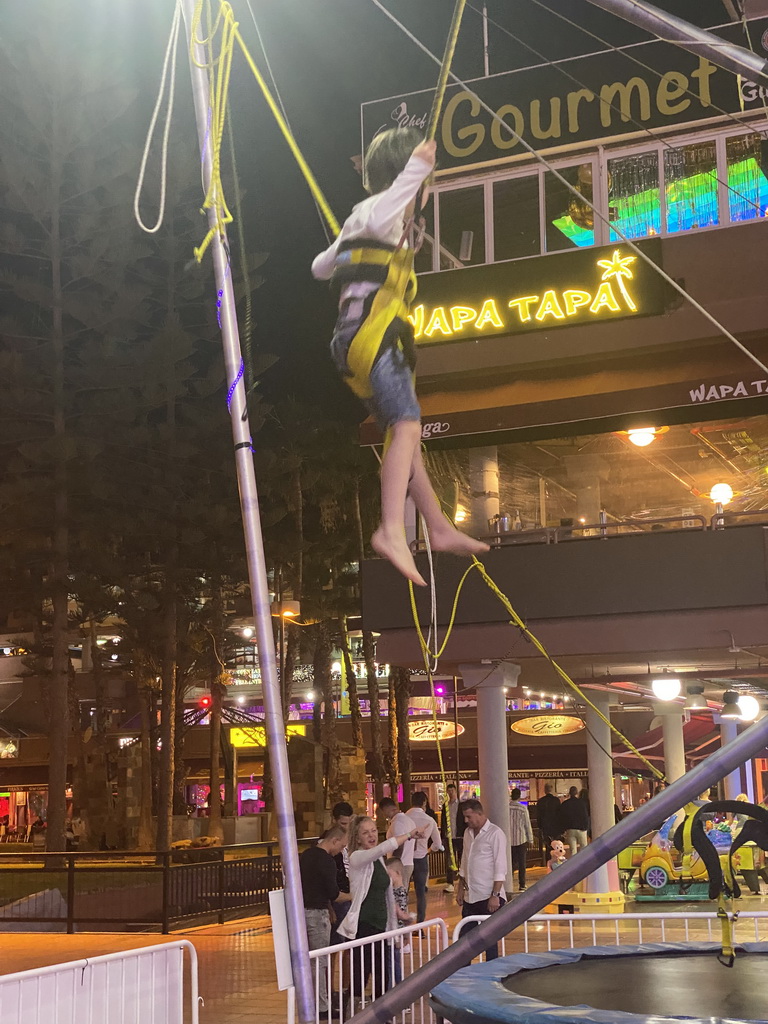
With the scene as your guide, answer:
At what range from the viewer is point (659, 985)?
5914mm

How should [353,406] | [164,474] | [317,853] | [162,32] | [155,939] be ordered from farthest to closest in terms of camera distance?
1. [353,406]
2. [164,474]
3. [155,939]
4. [317,853]
5. [162,32]

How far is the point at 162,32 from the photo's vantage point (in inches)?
348

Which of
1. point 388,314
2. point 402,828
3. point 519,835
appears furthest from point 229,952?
point 388,314

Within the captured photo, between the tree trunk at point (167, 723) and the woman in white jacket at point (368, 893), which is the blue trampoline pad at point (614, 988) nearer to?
the woman in white jacket at point (368, 893)

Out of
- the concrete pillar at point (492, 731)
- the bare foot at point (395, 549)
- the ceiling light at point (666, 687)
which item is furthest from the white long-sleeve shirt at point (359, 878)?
the concrete pillar at point (492, 731)

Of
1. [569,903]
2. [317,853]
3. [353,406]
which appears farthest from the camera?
[353,406]

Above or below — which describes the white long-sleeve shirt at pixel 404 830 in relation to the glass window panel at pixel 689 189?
below

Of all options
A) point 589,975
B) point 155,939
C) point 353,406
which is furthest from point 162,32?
point 353,406

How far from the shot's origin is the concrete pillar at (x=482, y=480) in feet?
65.1

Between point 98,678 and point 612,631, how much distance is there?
64.4ft

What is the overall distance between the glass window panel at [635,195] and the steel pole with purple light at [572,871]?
52.8ft

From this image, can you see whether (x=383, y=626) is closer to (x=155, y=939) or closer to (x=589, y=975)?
(x=155, y=939)

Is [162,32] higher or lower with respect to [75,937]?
higher

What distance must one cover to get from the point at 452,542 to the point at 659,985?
2.86 meters
